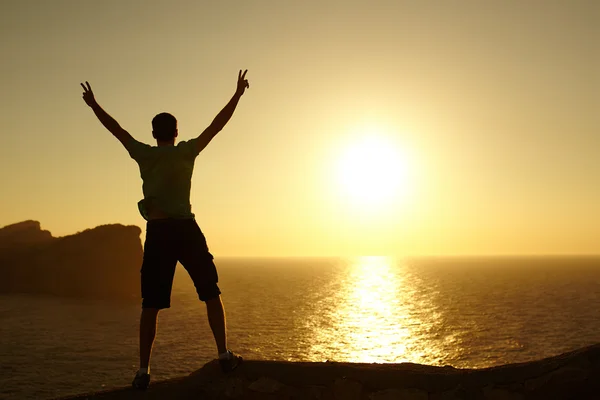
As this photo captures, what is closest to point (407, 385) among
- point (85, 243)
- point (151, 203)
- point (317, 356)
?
point (151, 203)

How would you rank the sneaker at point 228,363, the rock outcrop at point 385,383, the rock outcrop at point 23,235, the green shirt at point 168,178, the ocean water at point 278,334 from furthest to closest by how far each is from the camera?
the rock outcrop at point 23,235 → the ocean water at point 278,334 → the sneaker at point 228,363 → the green shirt at point 168,178 → the rock outcrop at point 385,383

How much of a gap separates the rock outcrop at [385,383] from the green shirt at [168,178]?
1.91 metres

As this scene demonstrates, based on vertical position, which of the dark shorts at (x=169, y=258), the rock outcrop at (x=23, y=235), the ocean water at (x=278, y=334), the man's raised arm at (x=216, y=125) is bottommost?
the ocean water at (x=278, y=334)

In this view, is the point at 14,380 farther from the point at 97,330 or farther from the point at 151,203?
the point at 151,203

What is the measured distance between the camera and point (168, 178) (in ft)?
17.1

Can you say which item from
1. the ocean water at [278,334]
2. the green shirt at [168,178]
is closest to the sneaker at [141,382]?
the green shirt at [168,178]

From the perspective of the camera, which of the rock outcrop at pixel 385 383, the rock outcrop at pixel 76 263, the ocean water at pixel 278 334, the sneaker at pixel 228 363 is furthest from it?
the rock outcrop at pixel 76 263

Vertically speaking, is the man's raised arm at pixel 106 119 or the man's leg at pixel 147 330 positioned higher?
the man's raised arm at pixel 106 119

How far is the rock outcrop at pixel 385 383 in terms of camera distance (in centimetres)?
483

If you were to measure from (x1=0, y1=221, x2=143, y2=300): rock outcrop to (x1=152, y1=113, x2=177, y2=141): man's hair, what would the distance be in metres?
92.4

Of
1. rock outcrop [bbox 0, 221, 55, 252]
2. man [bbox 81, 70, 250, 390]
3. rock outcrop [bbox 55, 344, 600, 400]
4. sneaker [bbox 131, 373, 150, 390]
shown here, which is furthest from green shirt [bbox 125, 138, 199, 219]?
rock outcrop [bbox 0, 221, 55, 252]

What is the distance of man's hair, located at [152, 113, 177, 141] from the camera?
5387 mm

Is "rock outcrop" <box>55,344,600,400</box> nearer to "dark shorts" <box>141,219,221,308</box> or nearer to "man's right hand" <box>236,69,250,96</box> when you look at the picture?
"dark shorts" <box>141,219,221,308</box>

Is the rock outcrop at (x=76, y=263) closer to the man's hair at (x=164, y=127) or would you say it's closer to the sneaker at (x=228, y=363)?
the man's hair at (x=164, y=127)
